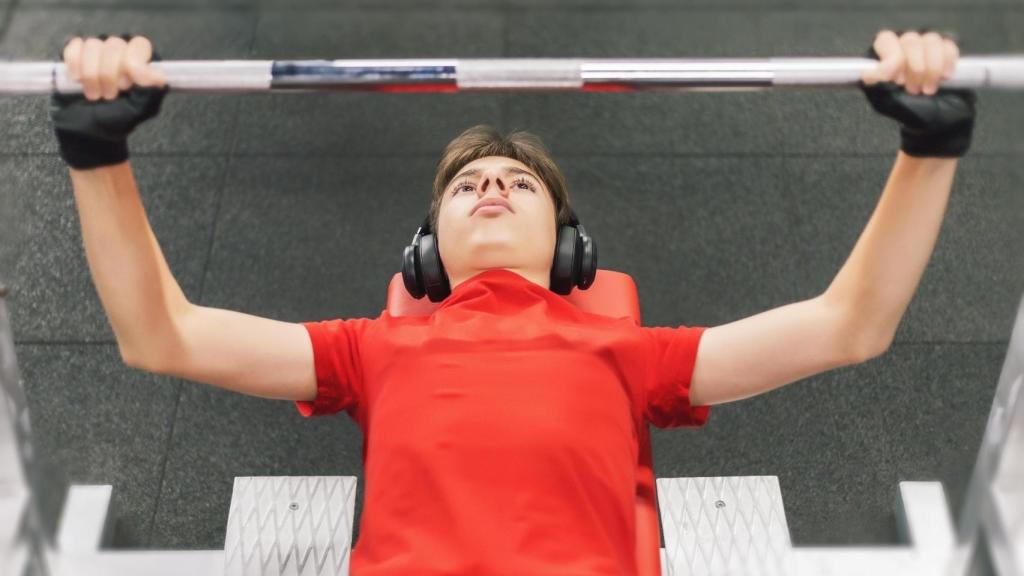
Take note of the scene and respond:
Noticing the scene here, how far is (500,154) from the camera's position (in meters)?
2.14

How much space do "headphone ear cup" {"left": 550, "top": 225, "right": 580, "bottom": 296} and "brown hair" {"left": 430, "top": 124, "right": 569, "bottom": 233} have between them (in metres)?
0.11

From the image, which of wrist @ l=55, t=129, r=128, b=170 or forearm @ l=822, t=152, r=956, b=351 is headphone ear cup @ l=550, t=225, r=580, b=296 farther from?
wrist @ l=55, t=129, r=128, b=170

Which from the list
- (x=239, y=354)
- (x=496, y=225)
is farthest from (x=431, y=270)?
(x=239, y=354)

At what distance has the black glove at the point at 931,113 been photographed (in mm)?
1577

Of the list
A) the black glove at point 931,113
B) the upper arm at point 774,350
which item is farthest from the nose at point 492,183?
the black glove at point 931,113

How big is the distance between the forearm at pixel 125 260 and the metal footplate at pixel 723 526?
104cm

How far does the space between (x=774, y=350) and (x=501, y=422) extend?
1.44 ft

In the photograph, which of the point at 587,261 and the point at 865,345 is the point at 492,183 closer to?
the point at 587,261

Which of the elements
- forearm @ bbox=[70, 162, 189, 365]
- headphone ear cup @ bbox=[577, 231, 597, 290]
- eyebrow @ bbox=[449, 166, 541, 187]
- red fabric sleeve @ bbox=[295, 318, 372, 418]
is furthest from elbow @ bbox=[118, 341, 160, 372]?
headphone ear cup @ bbox=[577, 231, 597, 290]

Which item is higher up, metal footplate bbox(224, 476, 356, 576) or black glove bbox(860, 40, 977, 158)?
black glove bbox(860, 40, 977, 158)

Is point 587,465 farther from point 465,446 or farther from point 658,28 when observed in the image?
point 658,28

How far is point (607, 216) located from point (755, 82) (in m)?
1.49

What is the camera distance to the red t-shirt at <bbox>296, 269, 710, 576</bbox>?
66.4 inches

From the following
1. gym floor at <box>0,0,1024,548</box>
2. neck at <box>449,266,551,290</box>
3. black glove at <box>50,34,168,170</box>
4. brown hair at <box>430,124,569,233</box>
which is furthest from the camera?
gym floor at <box>0,0,1024,548</box>
